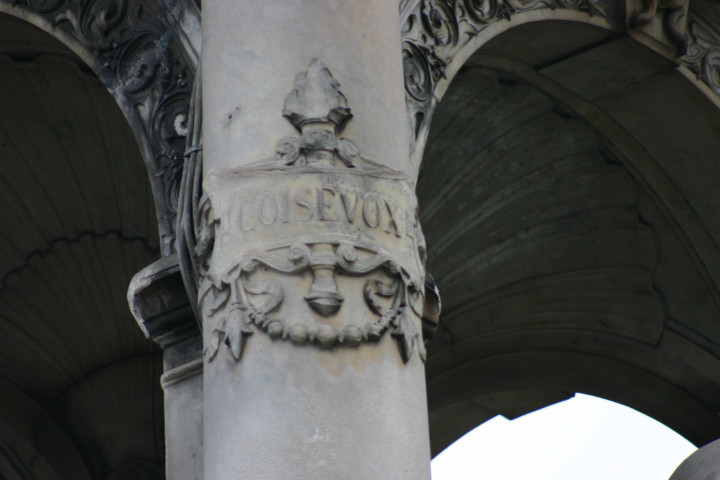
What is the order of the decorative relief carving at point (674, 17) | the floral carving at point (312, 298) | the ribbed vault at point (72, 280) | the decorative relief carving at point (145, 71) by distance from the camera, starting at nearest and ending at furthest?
the floral carving at point (312, 298) → the decorative relief carving at point (145, 71) → the decorative relief carving at point (674, 17) → the ribbed vault at point (72, 280)

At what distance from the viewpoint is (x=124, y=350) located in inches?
389

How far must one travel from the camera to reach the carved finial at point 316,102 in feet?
15.4

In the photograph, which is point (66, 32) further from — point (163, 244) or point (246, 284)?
point (246, 284)

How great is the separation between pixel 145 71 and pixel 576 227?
370 cm

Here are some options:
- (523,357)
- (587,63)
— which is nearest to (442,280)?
(523,357)

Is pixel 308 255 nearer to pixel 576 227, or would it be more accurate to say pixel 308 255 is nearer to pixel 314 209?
pixel 314 209

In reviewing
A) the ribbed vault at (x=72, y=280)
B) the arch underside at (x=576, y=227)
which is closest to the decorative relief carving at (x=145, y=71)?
the ribbed vault at (x=72, y=280)

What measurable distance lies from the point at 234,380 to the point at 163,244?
49.0 inches

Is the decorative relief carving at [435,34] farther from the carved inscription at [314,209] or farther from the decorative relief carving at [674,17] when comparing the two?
the carved inscription at [314,209]

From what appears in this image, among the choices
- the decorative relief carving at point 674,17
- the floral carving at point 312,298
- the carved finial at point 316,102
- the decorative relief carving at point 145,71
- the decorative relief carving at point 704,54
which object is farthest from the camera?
the decorative relief carving at point 704,54

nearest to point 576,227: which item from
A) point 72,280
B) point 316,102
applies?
point 72,280

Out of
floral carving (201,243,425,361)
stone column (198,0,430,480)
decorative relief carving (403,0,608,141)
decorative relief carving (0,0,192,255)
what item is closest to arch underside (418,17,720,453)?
decorative relief carving (403,0,608,141)

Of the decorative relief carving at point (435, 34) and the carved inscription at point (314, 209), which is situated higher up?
the decorative relief carving at point (435, 34)

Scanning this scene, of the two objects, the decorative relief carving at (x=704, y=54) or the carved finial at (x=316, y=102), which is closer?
the carved finial at (x=316, y=102)
